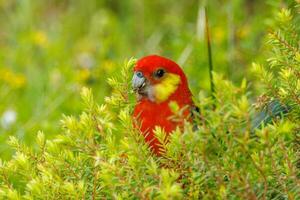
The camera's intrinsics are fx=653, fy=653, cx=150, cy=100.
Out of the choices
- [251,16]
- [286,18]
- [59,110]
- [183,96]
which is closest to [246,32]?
[251,16]

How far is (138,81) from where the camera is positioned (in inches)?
90.7

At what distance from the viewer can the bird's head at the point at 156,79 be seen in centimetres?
231

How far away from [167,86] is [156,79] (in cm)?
5

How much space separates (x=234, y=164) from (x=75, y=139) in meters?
0.40

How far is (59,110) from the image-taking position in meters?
3.82

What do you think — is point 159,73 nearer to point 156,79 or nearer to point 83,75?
point 156,79

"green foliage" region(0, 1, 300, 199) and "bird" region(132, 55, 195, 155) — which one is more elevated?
"bird" region(132, 55, 195, 155)

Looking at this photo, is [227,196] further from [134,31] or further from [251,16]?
[134,31]

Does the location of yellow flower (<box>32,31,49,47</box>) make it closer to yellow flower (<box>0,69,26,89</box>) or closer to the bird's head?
yellow flower (<box>0,69,26,89</box>)

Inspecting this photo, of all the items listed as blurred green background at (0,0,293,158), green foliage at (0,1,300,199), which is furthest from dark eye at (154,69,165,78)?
blurred green background at (0,0,293,158)

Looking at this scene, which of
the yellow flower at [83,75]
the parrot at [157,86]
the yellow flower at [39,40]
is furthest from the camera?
the yellow flower at [39,40]

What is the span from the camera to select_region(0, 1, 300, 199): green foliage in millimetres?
1376

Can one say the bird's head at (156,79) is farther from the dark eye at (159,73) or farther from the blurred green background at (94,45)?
the blurred green background at (94,45)

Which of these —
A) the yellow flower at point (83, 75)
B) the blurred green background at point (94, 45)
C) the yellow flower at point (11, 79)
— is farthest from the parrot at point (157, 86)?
the yellow flower at point (11, 79)
